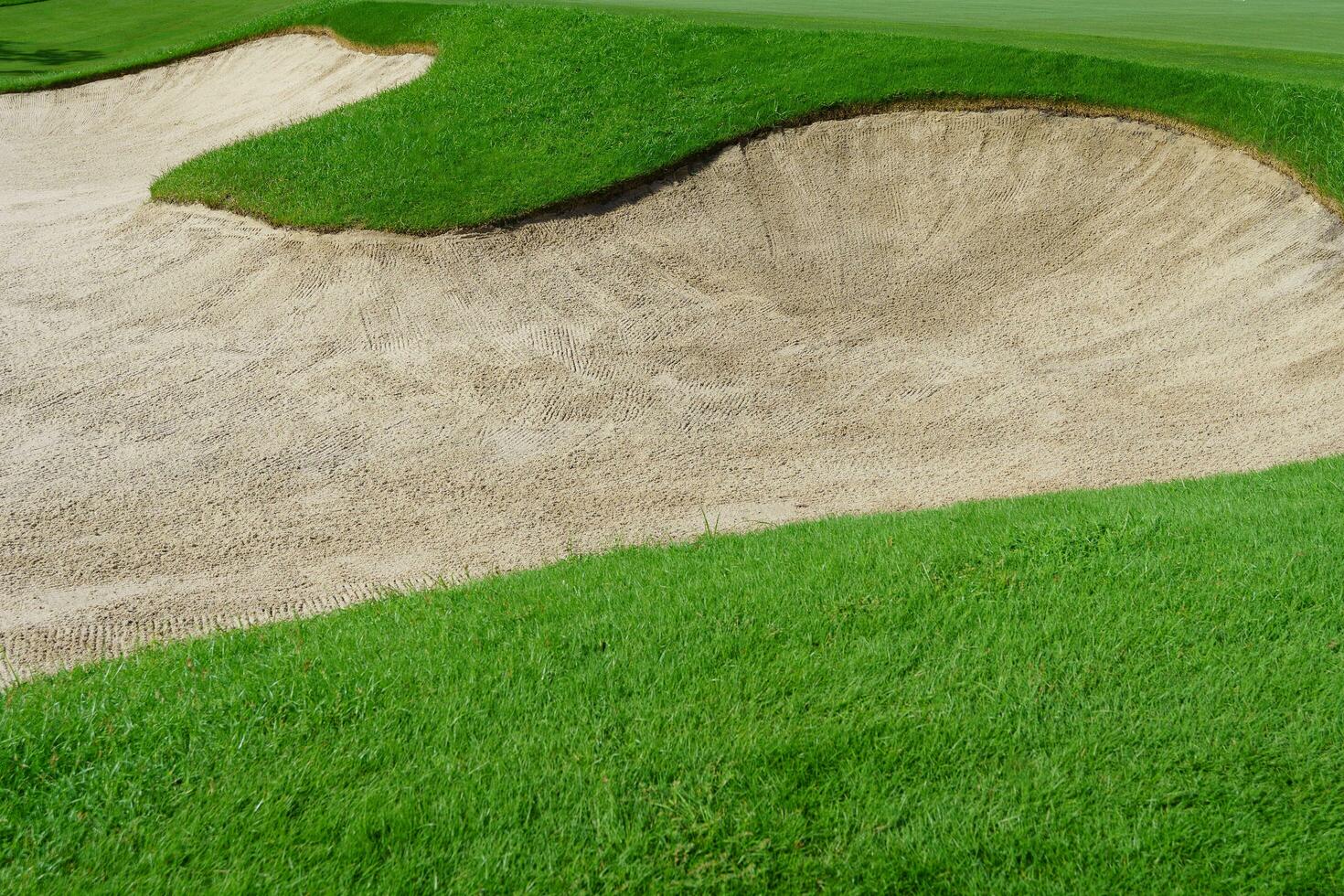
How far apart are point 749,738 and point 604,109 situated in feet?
34.0

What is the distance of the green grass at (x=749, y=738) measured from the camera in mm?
3320

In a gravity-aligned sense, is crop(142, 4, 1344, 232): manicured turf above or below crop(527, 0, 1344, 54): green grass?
below

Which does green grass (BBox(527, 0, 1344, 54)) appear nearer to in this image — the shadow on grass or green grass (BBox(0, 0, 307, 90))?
green grass (BBox(0, 0, 307, 90))

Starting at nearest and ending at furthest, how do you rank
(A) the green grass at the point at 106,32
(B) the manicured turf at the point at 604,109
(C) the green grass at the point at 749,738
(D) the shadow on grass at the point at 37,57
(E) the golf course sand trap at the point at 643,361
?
(C) the green grass at the point at 749,738, (E) the golf course sand trap at the point at 643,361, (B) the manicured turf at the point at 604,109, (A) the green grass at the point at 106,32, (D) the shadow on grass at the point at 37,57

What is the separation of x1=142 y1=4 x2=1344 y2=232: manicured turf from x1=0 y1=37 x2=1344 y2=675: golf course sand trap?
38 centimetres

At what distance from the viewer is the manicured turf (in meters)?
11.4

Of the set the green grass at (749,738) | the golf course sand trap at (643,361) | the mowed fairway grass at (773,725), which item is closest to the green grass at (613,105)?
the golf course sand trap at (643,361)

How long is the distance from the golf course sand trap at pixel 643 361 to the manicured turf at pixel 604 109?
15.0 inches

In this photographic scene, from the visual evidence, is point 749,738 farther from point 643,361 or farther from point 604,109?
point 604,109

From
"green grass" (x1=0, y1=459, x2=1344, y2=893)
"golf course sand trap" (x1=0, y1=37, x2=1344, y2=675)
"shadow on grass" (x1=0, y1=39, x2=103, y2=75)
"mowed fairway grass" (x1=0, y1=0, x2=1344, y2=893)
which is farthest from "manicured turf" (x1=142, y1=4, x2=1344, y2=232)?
"shadow on grass" (x1=0, y1=39, x2=103, y2=75)

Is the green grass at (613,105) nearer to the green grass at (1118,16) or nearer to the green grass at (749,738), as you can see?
the green grass at (1118,16)

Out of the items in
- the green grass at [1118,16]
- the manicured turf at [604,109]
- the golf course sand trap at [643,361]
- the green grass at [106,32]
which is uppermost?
the green grass at [106,32]

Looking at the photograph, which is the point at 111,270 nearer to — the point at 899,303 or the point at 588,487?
the point at 588,487

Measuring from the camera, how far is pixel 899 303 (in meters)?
11.0
